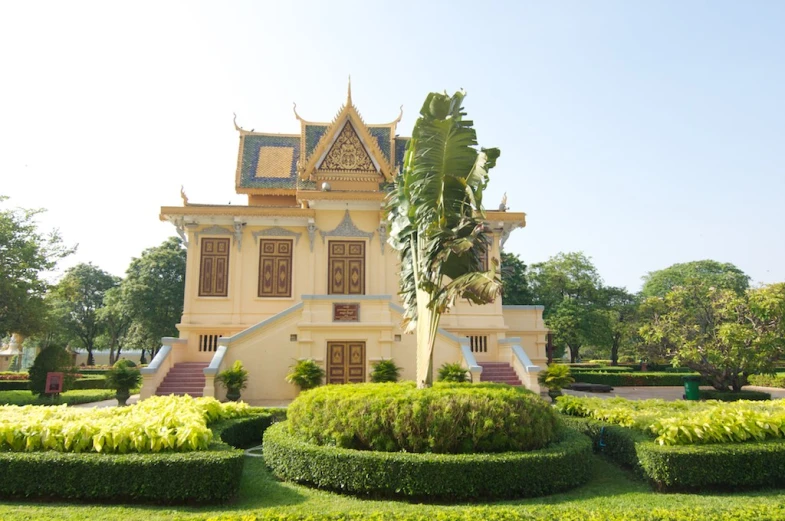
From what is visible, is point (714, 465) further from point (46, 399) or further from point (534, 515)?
point (46, 399)

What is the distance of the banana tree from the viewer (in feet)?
28.4

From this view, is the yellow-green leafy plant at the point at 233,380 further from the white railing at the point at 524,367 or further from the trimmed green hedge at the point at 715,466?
the trimmed green hedge at the point at 715,466

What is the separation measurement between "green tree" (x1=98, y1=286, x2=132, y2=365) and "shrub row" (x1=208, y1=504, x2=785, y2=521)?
31.6m

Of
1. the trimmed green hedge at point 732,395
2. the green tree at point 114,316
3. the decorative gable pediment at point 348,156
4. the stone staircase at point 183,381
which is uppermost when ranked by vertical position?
the decorative gable pediment at point 348,156

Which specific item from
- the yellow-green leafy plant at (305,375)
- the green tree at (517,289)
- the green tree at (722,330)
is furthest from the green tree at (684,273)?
the yellow-green leafy plant at (305,375)

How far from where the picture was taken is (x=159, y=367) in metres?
15.7

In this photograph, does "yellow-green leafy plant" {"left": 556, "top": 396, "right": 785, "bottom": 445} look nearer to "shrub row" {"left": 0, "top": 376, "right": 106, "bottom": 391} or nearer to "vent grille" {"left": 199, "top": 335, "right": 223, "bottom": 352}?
"vent grille" {"left": 199, "top": 335, "right": 223, "bottom": 352}

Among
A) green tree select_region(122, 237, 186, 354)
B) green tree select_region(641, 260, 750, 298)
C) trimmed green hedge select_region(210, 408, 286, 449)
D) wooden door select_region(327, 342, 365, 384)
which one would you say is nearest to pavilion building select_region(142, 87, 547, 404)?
wooden door select_region(327, 342, 365, 384)

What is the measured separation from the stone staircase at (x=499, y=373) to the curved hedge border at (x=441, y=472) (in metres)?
9.49

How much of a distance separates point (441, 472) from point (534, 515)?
1.32 meters

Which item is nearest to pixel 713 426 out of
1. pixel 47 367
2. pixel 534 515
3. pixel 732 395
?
pixel 534 515

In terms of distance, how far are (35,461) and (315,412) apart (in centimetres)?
315

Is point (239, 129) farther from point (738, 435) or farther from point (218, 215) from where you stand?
point (738, 435)

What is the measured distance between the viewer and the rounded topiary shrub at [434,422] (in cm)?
670
